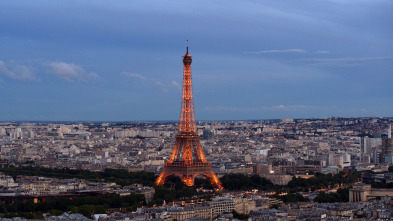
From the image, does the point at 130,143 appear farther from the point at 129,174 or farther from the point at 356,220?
the point at 356,220

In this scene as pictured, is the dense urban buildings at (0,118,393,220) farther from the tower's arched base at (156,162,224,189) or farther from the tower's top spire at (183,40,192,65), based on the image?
the tower's top spire at (183,40,192,65)

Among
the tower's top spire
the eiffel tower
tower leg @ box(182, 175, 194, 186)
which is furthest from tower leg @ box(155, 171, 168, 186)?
the tower's top spire

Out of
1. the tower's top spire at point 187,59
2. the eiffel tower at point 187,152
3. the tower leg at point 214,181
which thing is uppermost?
the tower's top spire at point 187,59

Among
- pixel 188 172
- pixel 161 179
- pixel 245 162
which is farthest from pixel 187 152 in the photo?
pixel 245 162

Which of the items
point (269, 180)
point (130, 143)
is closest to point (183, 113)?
point (269, 180)

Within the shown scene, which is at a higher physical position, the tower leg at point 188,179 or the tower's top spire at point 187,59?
the tower's top spire at point 187,59

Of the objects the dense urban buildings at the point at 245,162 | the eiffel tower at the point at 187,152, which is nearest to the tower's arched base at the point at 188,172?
the eiffel tower at the point at 187,152

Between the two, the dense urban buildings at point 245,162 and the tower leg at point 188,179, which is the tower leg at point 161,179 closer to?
the tower leg at point 188,179

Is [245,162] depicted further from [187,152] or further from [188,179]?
[188,179]
